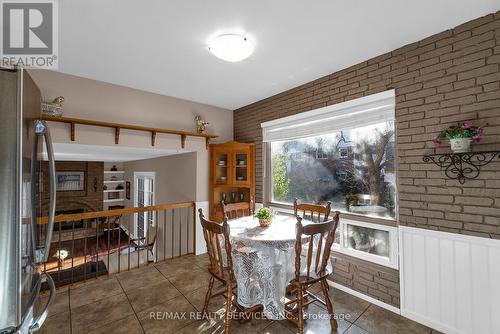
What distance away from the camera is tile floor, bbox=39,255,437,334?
2.01 metres

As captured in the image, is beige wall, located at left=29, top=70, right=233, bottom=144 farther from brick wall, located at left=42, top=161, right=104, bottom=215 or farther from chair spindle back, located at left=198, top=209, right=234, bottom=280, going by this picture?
brick wall, located at left=42, top=161, right=104, bottom=215

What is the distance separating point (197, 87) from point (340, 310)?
10.8ft

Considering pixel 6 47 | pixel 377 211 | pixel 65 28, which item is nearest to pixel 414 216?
pixel 377 211

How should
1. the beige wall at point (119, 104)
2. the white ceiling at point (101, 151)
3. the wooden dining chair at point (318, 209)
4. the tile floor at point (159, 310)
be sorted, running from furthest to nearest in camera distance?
1. the white ceiling at point (101, 151)
2. the beige wall at point (119, 104)
3. the wooden dining chair at point (318, 209)
4. the tile floor at point (159, 310)

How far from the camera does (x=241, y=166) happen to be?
3965mm

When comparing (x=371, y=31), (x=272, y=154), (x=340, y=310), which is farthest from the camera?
(x=272, y=154)

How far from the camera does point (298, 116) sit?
3.25 metres

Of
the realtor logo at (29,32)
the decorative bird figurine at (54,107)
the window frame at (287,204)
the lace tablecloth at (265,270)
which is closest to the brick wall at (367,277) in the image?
the window frame at (287,204)

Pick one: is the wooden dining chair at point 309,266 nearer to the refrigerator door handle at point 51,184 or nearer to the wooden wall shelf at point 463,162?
the wooden wall shelf at point 463,162

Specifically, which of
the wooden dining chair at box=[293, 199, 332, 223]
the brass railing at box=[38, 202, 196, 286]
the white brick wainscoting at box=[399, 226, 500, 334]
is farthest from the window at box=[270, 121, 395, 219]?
the brass railing at box=[38, 202, 196, 286]

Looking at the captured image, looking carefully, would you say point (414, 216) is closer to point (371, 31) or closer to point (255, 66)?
point (371, 31)

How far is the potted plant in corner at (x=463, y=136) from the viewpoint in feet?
5.76

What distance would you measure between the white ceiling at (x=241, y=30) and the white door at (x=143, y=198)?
358 cm

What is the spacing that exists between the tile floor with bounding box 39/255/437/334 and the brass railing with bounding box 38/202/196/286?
17.6 inches
